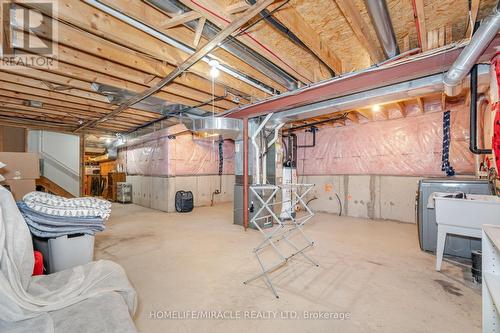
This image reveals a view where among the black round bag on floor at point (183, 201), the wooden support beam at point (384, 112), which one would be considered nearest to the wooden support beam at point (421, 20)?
the wooden support beam at point (384, 112)

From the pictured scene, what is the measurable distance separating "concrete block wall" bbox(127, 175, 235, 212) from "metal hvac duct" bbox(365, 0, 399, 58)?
5277 mm

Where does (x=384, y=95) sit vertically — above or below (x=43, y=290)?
above

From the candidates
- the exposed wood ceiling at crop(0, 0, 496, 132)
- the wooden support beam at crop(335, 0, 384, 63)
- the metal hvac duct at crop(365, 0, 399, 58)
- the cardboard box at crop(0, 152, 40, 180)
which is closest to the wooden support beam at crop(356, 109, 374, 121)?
the exposed wood ceiling at crop(0, 0, 496, 132)

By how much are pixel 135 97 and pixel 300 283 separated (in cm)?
368

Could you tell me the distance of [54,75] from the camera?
10.3ft

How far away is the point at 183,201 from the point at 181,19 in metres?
4.54

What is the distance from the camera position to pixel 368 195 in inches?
201

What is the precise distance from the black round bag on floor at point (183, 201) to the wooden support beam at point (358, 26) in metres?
4.89

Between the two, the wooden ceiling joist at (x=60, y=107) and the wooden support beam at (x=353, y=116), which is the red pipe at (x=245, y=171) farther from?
the wooden ceiling joist at (x=60, y=107)

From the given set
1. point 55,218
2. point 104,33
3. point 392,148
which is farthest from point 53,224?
point 392,148

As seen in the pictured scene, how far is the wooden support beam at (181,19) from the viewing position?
6.09 feet

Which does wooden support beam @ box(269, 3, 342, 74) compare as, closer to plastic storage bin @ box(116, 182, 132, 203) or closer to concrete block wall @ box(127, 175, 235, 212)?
concrete block wall @ box(127, 175, 235, 212)

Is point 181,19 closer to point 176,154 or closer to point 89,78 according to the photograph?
point 89,78

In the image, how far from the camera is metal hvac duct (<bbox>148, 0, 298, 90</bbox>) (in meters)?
1.84
